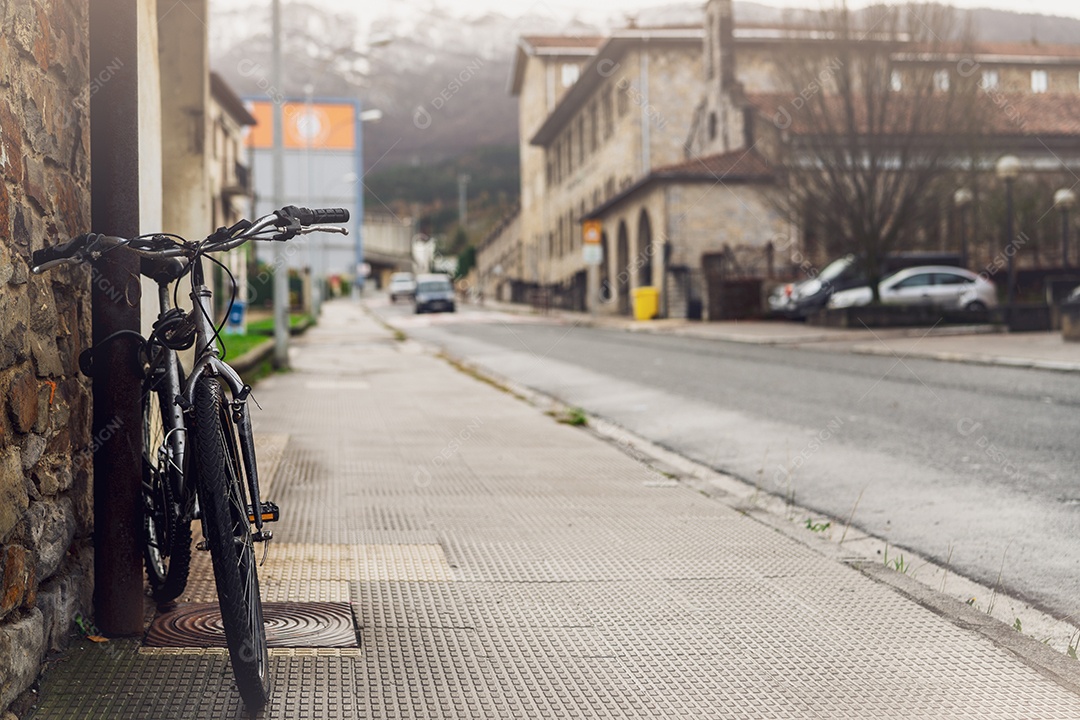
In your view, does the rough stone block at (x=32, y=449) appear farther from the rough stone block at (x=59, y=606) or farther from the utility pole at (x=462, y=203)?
the utility pole at (x=462, y=203)

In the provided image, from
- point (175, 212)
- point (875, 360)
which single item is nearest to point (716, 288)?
point (875, 360)

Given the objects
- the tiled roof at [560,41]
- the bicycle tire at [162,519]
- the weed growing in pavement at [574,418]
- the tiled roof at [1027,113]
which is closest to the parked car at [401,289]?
the tiled roof at [560,41]

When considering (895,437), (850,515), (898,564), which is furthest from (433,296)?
(898,564)

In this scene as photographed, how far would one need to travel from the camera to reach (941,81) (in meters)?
27.4

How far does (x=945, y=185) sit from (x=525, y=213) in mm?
48365

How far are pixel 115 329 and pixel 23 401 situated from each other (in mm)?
666

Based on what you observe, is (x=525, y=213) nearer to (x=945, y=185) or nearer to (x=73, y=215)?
(x=945, y=185)

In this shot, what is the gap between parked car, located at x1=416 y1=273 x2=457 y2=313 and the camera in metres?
53.4

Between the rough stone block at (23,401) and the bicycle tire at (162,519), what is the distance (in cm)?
49

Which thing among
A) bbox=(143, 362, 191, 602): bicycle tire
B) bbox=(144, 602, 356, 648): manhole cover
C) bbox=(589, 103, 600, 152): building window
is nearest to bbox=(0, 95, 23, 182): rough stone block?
bbox=(143, 362, 191, 602): bicycle tire

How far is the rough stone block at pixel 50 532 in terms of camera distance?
3.18m

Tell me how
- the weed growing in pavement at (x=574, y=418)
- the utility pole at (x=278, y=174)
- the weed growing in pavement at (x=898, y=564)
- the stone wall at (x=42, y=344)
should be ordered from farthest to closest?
the utility pole at (x=278, y=174) < the weed growing in pavement at (x=574, y=418) < the weed growing in pavement at (x=898, y=564) < the stone wall at (x=42, y=344)

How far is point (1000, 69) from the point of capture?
172ft

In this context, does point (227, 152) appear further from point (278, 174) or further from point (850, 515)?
point (850, 515)
